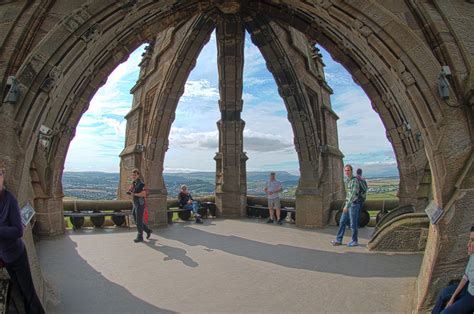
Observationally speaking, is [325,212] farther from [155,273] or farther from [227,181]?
[155,273]

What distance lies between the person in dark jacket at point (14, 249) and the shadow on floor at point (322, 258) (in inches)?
158

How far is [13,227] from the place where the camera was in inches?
123

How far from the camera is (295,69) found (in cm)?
1188

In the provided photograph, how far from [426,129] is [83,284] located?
4939 millimetres

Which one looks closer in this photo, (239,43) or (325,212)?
(325,212)

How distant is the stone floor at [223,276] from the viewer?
424cm

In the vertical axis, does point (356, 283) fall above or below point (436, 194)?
below

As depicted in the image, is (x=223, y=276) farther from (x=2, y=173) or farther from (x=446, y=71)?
(x=446, y=71)

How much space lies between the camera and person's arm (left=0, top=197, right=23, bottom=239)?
10.0 ft

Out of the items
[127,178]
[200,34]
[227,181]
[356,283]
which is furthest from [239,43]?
[356,283]

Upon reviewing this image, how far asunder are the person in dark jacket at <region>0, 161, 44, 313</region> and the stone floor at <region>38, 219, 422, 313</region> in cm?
80

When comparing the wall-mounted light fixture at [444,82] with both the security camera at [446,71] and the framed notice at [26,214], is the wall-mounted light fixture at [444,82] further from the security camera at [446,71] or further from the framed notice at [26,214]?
the framed notice at [26,214]

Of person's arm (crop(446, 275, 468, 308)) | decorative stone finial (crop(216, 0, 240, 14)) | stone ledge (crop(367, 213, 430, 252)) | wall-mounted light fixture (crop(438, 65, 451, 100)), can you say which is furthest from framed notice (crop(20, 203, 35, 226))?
decorative stone finial (crop(216, 0, 240, 14))

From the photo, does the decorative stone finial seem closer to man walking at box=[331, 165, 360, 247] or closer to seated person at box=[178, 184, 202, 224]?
man walking at box=[331, 165, 360, 247]
